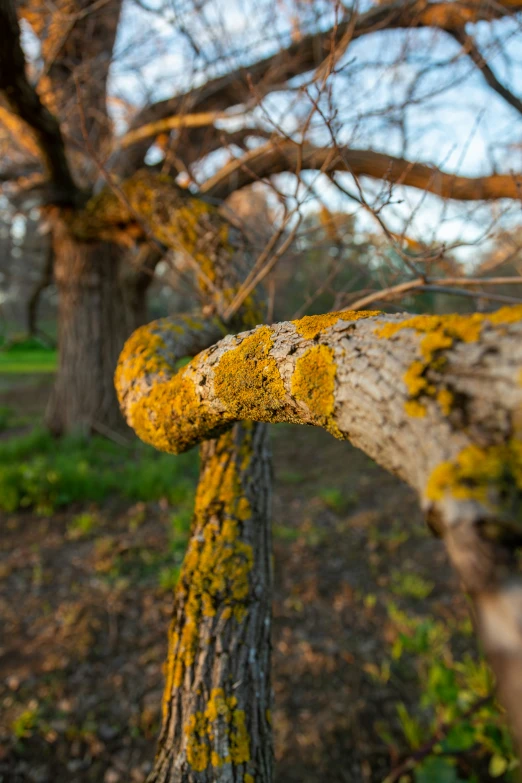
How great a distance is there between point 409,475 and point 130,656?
2870 mm

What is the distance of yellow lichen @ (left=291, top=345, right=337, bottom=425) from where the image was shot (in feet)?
3.10

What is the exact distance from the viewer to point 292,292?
1416 cm

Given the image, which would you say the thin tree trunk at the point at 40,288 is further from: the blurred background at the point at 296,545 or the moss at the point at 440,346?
the moss at the point at 440,346

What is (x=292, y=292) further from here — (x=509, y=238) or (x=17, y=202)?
(x=509, y=238)

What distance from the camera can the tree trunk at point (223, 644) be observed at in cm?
151

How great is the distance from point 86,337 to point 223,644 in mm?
5035

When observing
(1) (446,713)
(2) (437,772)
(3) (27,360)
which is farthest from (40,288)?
(3) (27,360)

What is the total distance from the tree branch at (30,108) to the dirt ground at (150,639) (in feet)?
11.2

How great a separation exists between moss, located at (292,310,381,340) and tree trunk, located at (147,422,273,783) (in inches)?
40.9

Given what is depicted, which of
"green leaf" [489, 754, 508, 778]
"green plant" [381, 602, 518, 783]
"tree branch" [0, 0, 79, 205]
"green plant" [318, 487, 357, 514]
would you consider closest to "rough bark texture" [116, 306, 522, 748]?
"green plant" [381, 602, 518, 783]

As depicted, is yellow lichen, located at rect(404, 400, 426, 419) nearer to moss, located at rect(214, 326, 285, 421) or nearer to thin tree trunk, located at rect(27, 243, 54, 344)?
moss, located at rect(214, 326, 285, 421)

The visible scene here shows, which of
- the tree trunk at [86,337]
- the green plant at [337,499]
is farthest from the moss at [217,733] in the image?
the tree trunk at [86,337]

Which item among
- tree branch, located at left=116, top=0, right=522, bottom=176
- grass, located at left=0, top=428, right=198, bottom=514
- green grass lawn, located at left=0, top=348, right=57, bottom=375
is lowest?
grass, located at left=0, top=428, right=198, bottom=514

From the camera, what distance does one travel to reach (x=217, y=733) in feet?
4.96
